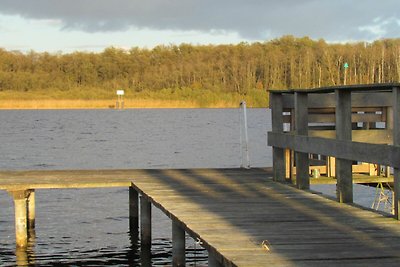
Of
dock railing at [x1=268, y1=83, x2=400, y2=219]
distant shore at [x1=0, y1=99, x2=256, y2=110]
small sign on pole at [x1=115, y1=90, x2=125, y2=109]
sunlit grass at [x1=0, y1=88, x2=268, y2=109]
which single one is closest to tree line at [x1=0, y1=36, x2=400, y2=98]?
sunlit grass at [x1=0, y1=88, x2=268, y2=109]

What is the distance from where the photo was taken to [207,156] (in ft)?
123

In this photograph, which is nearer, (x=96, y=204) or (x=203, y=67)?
(x=96, y=204)

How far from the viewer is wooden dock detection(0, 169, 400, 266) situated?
20.7 ft

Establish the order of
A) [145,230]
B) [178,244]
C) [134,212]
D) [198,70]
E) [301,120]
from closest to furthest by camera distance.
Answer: [178,244], [301,120], [145,230], [134,212], [198,70]

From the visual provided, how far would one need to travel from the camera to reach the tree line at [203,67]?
10062cm

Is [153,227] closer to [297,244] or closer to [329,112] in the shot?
[329,112]

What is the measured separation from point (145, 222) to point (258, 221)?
17.5 ft

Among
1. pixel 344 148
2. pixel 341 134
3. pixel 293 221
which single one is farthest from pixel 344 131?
pixel 293 221

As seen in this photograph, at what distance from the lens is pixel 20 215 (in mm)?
13062

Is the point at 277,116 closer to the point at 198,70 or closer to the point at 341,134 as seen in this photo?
the point at 341,134

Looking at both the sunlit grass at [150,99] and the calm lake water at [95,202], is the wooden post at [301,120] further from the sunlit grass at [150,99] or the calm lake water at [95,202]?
the sunlit grass at [150,99]

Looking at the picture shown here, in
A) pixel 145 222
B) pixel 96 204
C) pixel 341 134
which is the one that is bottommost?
pixel 96 204

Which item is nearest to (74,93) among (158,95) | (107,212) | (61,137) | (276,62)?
(158,95)

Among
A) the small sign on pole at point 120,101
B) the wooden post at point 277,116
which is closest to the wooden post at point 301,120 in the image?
the wooden post at point 277,116
